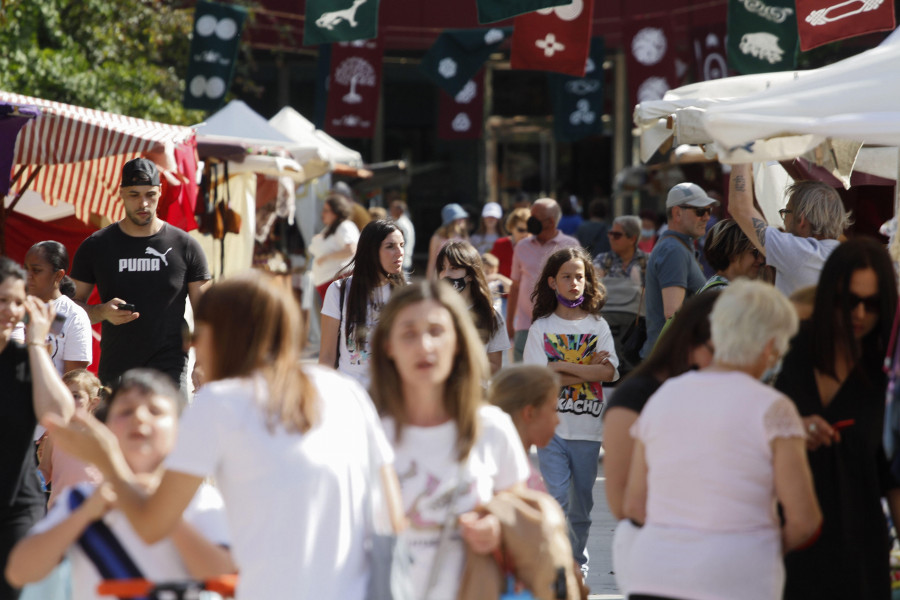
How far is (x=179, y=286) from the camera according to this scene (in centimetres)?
637

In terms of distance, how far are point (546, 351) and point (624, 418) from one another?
2512 mm

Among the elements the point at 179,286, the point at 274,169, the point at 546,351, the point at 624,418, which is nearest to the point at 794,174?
the point at 546,351

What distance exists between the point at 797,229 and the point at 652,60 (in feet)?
36.0

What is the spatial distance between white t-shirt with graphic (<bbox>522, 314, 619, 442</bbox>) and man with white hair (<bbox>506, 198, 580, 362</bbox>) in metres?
2.83

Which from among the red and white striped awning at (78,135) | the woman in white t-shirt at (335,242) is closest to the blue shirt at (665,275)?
the red and white striped awning at (78,135)

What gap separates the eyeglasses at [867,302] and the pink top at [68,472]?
9.69 ft

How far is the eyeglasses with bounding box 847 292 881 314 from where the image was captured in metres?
3.69

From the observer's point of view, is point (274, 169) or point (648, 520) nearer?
point (648, 520)

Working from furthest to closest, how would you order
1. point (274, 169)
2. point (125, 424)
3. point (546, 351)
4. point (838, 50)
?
point (838, 50) < point (274, 169) < point (546, 351) < point (125, 424)

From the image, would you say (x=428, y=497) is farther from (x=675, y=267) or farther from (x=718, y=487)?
(x=675, y=267)

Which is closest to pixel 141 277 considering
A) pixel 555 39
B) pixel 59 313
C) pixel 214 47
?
pixel 59 313

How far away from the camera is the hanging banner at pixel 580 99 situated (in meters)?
16.9

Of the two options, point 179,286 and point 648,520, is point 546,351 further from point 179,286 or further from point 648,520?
point 648,520

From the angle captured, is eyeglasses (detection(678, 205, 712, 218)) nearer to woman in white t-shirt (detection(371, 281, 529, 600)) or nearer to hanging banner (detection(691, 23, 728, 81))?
woman in white t-shirt (detection(371, 281, 529, 600))
